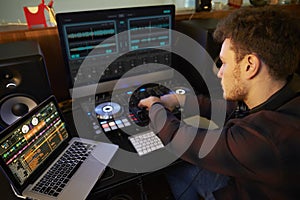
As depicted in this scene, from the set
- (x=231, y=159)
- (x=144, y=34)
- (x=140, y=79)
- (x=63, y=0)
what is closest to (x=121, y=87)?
(x=140, y=79)

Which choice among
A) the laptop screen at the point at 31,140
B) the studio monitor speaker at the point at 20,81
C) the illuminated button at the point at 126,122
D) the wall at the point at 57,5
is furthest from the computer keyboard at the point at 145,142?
the wall at the point at 57,5

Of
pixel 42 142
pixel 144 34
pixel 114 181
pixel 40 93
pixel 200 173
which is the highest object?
pixel 144 34

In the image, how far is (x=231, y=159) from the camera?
718 millimetres

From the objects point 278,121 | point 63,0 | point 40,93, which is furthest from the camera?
point 63,0

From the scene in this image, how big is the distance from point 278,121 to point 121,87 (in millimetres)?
780

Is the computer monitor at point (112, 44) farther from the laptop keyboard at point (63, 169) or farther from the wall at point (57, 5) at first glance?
the wall at point (57, 5)

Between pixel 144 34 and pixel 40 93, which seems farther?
pixel 144 34

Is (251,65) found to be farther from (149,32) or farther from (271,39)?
(149,32)

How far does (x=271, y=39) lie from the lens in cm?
77

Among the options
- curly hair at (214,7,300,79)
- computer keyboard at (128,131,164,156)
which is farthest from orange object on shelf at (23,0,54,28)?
curly hair at (214,7,300,79)

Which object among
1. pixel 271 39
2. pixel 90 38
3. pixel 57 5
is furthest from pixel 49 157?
pixel 57 5

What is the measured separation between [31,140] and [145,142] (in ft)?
1.38

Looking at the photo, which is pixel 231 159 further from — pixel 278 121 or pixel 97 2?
pixel 97 2

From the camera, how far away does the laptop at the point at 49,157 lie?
0.77 metres
